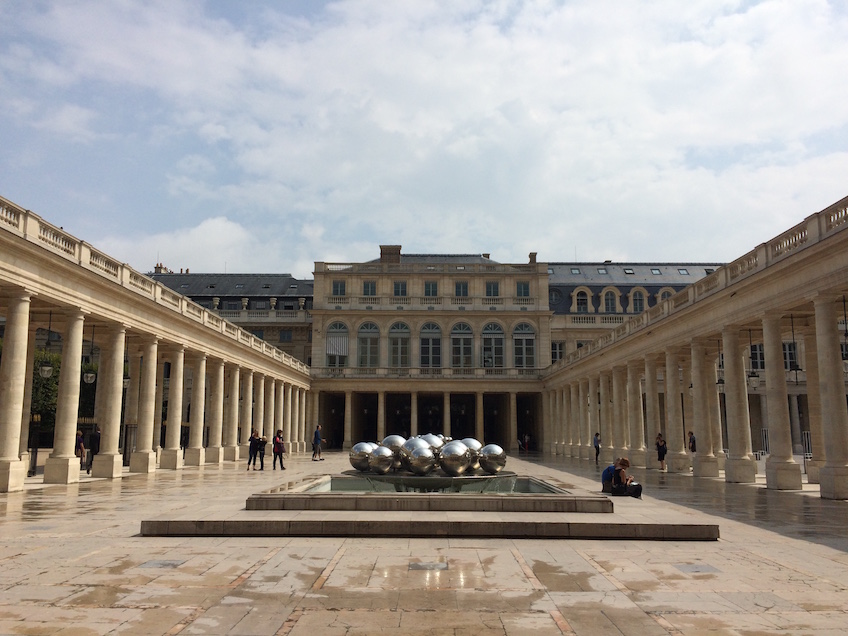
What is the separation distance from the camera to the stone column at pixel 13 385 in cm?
2198

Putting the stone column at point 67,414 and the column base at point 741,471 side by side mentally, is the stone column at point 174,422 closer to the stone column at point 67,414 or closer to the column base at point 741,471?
the stone column at point 67,414

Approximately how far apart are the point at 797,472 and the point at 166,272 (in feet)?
261

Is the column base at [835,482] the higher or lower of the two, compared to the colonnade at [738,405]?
lower

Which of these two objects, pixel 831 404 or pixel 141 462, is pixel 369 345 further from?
pixel 831 404

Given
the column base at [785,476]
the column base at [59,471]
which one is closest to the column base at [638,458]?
the column base at [785,476]

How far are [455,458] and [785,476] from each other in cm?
1162

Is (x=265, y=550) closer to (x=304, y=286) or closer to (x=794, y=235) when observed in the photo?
(x=794, y=235)

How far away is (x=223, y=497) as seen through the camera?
19.8m

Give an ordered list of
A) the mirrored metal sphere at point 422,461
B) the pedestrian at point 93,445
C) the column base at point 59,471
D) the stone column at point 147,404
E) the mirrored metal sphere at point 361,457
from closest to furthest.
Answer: the mirrored metal sphere at point 422,461 < the mirrored metal sphere at point 361,457 < the column base at point 59,471 < the pedestrian at point 93,445 < the stone column at point 147,404

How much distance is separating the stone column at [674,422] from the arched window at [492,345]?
112 feet

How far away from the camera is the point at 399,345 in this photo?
70.1m

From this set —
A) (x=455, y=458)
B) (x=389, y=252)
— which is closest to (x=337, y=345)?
(x=389, y=252)

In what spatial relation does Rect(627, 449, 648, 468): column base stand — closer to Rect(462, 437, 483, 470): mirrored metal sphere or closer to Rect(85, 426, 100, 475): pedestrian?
Result: Rect(462, 437, 483, 470): mirrored metal sphere

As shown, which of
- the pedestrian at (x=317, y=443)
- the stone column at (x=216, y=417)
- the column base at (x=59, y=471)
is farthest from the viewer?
the stone column at (x=216, y=417)
